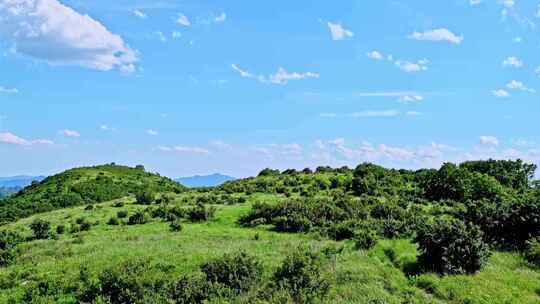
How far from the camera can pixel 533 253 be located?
A: 65.0ft

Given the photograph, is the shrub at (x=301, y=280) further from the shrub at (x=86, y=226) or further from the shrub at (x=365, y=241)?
the shrub at (x=86, y=226)

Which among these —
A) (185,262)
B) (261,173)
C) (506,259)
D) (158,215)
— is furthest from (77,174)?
(506,259)

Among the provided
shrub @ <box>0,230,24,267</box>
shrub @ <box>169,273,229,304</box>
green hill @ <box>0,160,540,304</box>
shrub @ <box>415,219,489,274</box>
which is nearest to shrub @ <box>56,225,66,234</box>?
green hill @ <box>0,160,540,304</box>

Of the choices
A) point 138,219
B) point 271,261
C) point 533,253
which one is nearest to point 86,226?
point 138,219

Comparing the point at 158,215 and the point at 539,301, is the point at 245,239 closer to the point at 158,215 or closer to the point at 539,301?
the point at 158,215

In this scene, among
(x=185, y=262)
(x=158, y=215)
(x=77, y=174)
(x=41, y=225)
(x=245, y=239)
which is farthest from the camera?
(x=77, y=174)

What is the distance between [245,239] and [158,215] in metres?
11.9

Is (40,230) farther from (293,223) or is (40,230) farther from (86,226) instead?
(293,223)

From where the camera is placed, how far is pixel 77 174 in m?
99.3

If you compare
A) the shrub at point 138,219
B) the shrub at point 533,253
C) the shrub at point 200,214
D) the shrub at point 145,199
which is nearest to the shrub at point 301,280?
the shrub at point 533,253

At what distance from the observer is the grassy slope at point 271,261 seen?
52.4 ft

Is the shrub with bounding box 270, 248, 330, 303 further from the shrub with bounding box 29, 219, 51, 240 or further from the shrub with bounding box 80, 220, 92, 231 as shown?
the shrub with bounding box 29, 219, 51, 240

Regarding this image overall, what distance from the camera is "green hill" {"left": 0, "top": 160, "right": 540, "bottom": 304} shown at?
52.6 ft

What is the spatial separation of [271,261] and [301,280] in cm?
411
